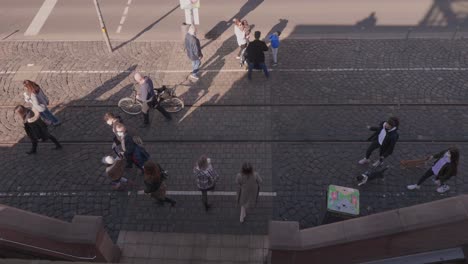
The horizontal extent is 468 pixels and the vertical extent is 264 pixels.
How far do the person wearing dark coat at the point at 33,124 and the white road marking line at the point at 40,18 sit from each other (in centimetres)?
668

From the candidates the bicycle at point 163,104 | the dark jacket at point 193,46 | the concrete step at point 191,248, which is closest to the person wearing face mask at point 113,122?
the concrete step at point 191,248

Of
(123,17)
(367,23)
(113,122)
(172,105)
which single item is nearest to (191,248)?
(113,122)

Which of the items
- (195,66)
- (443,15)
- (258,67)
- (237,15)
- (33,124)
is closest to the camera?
(33,124)

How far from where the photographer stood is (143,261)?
326 inches

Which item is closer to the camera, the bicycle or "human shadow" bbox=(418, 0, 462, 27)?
the bicycle

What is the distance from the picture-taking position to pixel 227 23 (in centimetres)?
1491

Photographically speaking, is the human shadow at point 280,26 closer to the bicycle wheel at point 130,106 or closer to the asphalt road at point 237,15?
the asphalt road at point 237,15

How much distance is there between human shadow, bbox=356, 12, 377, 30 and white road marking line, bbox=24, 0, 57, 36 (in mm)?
12511

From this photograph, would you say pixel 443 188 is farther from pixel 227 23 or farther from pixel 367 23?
pixel 227 23

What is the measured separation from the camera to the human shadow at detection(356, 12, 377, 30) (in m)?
14.5

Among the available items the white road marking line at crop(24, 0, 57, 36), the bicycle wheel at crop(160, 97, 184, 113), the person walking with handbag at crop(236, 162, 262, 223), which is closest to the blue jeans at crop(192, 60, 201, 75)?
the bicycle wheel at crop(160, 97, 184, 113)

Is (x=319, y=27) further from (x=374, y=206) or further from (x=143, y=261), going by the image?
(x=143, y=261)

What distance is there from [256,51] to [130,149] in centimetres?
499

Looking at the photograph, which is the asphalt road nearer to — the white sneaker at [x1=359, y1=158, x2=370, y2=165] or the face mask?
the white sneaker at [x1=359, y1=158, x2=370, y2=165]
